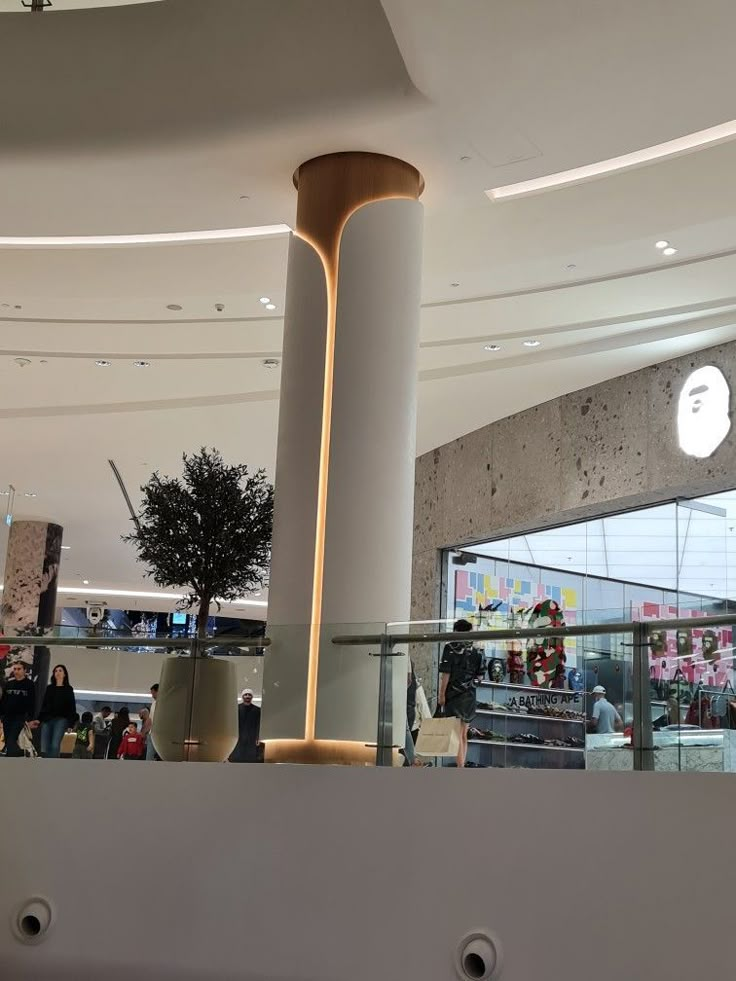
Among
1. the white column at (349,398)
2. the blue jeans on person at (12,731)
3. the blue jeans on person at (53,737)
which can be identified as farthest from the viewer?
the white column at (349,398)

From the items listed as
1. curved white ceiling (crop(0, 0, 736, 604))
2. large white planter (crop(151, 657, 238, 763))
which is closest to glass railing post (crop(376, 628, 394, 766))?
large white planter (crop(151, 657, 238, 763))

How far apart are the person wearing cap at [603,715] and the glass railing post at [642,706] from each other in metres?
0.09

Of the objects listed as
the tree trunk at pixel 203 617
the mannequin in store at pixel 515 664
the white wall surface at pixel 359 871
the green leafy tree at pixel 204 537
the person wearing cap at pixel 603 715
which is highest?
the green leafy tree at pixel 204 537

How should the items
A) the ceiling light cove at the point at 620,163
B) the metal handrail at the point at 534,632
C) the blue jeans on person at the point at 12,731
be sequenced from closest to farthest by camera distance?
the metal handrail at the point at 534,632 < the blue jeans on person at the point at 12,731 < the ceiling light cove at the point at 620,163

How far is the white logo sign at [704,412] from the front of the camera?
38.8 ft

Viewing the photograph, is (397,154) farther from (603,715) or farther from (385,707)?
(603,715)

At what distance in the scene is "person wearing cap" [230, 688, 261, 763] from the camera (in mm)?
7039

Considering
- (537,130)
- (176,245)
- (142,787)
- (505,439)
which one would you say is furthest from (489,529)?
(142,787)

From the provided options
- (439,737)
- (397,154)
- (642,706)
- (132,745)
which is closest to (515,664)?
(439,737)

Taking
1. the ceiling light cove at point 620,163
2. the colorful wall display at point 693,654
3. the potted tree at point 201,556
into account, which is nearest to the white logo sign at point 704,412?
the ceiling light cove at point 620,163

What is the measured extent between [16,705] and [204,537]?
5.47ft

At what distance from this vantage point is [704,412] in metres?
12.1

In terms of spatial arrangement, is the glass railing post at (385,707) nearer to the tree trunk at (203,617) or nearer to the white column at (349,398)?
the white column at (349,398)

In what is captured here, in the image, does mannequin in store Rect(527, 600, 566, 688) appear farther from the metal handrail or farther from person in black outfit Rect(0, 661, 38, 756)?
person in black outfit Rect(0, 661, 38, 756)
